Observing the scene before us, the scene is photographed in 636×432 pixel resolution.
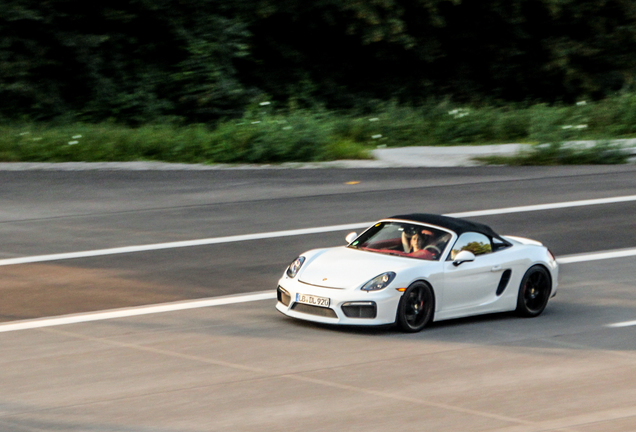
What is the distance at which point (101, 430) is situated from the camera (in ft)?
23.4

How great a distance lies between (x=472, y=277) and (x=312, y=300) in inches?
74.2

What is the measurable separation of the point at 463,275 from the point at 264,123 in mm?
13999

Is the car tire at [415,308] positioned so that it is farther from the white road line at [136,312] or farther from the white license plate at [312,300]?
the white road line at [136,312]

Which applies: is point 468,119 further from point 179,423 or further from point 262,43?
point 179,423

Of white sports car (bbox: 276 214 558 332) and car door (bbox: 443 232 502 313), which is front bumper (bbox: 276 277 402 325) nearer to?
white sports car (bbox: 276 214 558 332)

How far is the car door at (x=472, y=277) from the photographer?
35.1 ft

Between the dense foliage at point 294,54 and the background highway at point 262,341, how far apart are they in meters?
12.0

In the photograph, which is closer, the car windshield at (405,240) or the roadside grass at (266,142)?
the car windshield at (405,240)

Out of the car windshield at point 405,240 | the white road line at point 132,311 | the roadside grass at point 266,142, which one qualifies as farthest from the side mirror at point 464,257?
the roadside grass at point 266,142

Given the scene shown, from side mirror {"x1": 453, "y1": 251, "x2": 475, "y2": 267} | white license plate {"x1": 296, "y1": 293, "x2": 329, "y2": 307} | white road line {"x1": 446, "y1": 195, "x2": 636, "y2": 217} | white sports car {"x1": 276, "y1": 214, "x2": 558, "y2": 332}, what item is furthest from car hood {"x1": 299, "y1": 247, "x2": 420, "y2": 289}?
white road line {"x1": 446, "y1": 195, "x2": 636, "y2": 217}

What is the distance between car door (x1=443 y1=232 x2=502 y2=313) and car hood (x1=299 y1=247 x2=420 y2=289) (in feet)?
1.41

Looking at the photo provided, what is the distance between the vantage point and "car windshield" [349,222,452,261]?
35.5 feet

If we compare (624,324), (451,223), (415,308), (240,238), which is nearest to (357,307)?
(415,308)

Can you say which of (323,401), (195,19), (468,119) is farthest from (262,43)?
(323,401)
